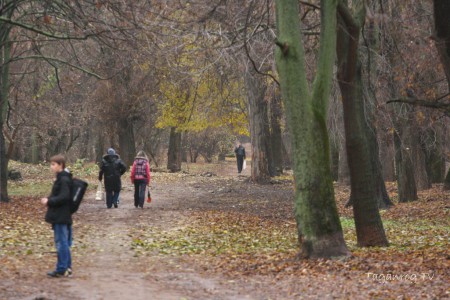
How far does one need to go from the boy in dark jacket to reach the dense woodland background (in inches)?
133

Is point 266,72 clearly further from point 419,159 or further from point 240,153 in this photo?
point 240,153

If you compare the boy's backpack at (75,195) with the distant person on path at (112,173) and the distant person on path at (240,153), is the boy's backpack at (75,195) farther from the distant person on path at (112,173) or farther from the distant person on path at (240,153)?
the distant person on path at (240,153)


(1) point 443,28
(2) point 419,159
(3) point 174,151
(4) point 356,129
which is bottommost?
(2) point 419,159

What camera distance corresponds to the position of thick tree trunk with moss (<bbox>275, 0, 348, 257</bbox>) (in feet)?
37.0

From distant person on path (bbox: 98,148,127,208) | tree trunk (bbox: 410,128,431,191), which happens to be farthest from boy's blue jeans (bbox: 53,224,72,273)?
tree trunk (bbox: 410,128,431,191)

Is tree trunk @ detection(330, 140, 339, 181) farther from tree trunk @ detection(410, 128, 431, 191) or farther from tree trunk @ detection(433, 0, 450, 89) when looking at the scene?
tree trunk @ detection(433, 0, 450, 89)

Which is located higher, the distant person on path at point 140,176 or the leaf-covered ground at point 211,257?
the distant person on path at point 140,176

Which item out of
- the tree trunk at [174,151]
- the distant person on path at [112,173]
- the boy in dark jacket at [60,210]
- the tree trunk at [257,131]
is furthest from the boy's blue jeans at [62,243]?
the tree trunk at [174,151]

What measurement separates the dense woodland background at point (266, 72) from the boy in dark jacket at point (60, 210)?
3.38 meters

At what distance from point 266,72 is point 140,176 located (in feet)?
22.9

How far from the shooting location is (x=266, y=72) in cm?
2514

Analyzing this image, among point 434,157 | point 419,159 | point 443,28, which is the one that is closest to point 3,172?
point 419,159

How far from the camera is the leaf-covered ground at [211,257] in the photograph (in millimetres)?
9180

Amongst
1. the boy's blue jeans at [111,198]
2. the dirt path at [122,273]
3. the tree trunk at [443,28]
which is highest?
the tree trunk at [443,28]
